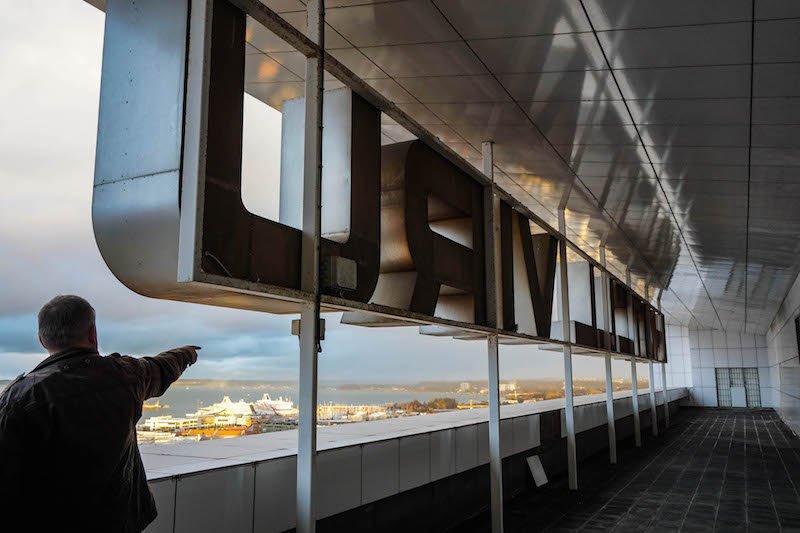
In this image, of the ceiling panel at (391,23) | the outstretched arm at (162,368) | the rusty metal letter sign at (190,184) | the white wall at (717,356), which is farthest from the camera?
the white wall at (717,356)

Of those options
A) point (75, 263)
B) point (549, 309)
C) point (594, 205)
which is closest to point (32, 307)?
point (75, 263)

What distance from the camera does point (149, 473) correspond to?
3.05 metres

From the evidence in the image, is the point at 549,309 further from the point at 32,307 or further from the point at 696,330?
the point at 696,330

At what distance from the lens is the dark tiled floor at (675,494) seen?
6.27m

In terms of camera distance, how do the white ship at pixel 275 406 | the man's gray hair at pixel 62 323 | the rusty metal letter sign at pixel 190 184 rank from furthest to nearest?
the white ship at pixel 275 406 → the rusty metal letter sign at pixel 190 184 → the man's gray hair at pixel 62 323

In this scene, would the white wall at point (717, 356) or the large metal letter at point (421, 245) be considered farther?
the white wall at point (717, 356)

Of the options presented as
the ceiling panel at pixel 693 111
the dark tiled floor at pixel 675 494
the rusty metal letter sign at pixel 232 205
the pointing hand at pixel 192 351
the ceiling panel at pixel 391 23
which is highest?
the ceiling panel at pixel 391 23

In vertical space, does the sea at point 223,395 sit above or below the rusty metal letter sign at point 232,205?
below

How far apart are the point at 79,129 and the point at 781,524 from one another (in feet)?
23.4

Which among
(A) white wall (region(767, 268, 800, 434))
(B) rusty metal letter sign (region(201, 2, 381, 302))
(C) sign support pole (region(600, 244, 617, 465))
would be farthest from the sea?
(A) white wall (region(767, 268, 800, 434))

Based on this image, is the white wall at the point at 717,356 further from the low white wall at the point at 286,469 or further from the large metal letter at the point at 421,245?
the large metal letter at the point at 421,245

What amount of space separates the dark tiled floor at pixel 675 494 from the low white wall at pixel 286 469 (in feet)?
3.28

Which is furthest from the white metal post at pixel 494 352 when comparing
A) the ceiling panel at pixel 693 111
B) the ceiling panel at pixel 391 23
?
the ceiling panel at pixel 391 23

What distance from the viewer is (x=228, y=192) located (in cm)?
293
